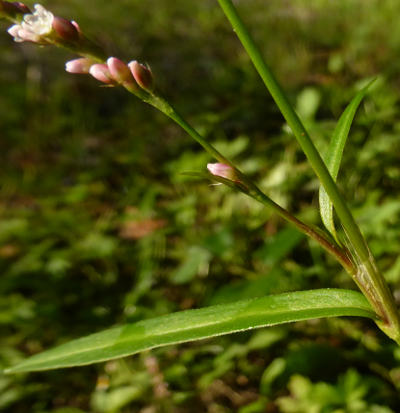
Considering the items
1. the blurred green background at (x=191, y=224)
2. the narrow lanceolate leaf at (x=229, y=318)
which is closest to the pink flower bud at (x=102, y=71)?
the blurred green background at (x=191, y=224)

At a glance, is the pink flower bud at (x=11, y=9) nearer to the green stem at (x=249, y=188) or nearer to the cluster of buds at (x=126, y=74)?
the cluster of buds at (x=126, y=74)

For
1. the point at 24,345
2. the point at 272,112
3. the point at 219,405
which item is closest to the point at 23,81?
the point at 272,112

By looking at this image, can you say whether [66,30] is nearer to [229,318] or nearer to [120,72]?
[120,72]

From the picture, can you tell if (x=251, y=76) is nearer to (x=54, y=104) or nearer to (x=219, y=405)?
(x=54, y=104)

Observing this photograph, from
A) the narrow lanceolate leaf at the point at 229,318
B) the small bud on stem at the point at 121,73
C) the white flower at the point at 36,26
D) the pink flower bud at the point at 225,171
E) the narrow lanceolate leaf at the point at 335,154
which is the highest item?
the white flower at the point at 36,26

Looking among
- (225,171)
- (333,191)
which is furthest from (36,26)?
(333,191)

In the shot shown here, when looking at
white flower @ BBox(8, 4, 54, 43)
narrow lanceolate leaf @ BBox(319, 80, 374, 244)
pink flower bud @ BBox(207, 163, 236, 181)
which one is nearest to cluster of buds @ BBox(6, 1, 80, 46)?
white flower @ BBox(8, 4, 54, 43)
